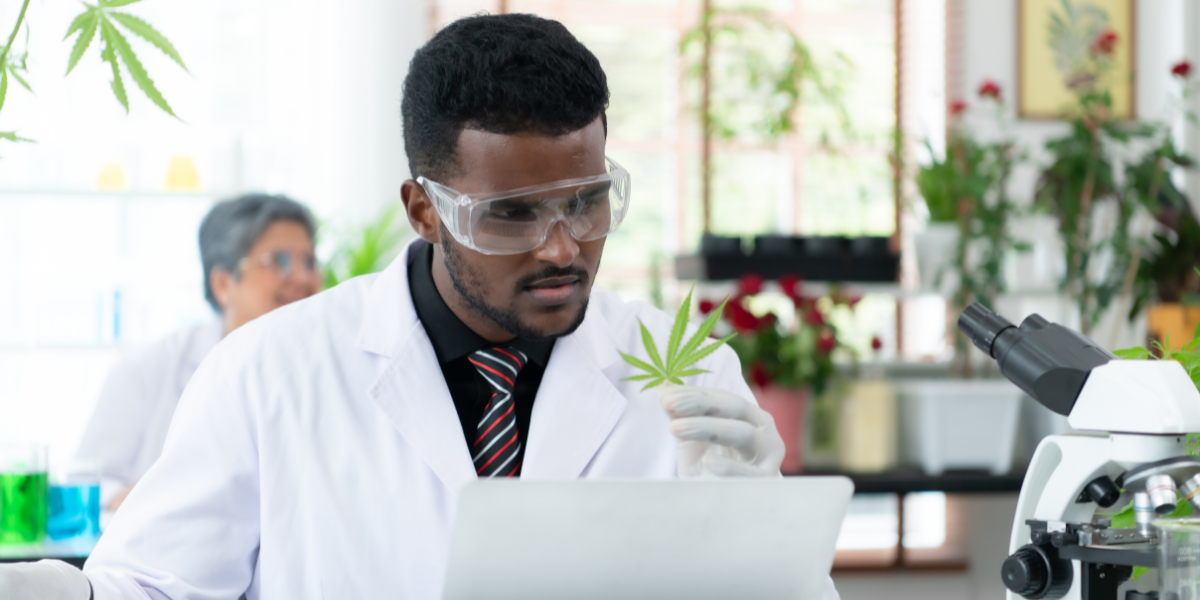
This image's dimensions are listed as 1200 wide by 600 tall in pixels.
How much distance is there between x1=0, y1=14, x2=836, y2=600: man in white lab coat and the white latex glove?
0.20 ft

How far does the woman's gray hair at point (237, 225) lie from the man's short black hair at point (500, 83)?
5.35 feet

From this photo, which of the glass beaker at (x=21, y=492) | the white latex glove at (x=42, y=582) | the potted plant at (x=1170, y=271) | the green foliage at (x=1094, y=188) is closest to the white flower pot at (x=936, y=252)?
the green foliage at (x=1094, y=188)

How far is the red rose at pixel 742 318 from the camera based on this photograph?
268 cm

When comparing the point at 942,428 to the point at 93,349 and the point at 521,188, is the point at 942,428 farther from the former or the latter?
the point at 93,349

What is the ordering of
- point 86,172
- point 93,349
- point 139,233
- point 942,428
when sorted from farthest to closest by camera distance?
point 139,233, point 86,172, point 93,349, point 942,428

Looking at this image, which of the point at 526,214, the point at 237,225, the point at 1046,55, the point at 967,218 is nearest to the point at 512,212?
the point at 526,214

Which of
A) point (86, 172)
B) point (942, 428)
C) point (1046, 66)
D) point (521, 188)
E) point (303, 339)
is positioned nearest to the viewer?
point (521, 188)

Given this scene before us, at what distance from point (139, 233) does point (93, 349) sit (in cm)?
69

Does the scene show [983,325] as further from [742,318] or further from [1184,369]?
[742,318]

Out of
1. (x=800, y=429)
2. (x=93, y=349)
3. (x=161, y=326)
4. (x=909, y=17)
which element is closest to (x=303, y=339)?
(x=800, y=429)

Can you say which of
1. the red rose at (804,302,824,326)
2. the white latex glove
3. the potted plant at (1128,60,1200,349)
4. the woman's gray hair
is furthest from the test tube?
the potted plant at (1128,60,1200,349)

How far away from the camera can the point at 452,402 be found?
4.19 feet

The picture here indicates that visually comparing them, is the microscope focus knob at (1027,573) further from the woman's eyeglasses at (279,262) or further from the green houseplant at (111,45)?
the woman's eyeglasses at (279,262)

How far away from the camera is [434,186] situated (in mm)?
1205
